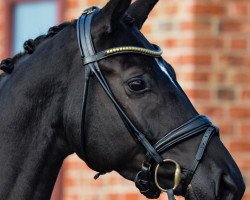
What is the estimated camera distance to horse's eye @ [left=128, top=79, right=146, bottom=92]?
14.9 feet

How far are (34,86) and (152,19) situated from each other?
10.5 feet

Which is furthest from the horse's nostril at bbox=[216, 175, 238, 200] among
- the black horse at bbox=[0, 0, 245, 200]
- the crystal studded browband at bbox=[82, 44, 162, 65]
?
the crystal studded browband at bbox=[82, 44, 162, 65]

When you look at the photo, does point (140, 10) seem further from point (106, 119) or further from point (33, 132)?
point (33, 132)

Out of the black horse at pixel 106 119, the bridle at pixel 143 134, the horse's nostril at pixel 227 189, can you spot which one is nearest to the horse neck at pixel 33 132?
the black horse at pixel 106 119

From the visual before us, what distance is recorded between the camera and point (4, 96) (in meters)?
4.69

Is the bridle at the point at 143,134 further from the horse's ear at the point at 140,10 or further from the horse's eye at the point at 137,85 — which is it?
the horse's ear at the point at 140,10

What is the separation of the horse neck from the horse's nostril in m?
0.64

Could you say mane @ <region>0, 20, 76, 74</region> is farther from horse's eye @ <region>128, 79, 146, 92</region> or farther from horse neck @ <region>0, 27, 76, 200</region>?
horse's eye @ <region>128, 79, 146, 92</region>

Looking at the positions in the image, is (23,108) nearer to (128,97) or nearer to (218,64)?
(128,97)

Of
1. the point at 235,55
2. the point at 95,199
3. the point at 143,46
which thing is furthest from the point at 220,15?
the point at 143,46

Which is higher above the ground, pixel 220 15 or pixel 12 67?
pixel 220 15

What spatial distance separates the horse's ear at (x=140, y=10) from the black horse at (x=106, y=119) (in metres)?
0.12

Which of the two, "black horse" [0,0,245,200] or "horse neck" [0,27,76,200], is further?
"horse neck" [0,27,76,200]

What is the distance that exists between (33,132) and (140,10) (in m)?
0.68
